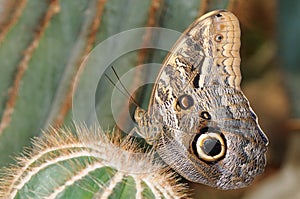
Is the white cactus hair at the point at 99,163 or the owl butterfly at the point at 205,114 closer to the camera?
the white cactus hair at the point at 99,163

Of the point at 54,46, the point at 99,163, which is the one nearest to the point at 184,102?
the point at 99,163

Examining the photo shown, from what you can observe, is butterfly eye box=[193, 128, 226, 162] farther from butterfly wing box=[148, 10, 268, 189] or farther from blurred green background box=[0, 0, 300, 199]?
blurred green background box=[0, 0, 300, 199]

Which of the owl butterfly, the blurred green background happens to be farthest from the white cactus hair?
the blurred green background

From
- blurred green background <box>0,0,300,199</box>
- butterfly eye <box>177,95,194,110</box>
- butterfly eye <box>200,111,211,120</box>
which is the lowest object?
butterfly eye <box>200,111,211,120</box>

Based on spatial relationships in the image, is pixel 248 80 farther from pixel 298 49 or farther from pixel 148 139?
pixel 148 139

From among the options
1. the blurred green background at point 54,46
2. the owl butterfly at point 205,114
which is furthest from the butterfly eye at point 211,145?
the blurred green background at point 54,46

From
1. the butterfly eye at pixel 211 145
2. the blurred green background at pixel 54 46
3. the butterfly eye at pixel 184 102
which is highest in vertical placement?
the blurred green background at pixel 54 46

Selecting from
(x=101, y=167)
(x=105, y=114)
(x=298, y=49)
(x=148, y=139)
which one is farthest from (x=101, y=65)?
(x=298, y=49)

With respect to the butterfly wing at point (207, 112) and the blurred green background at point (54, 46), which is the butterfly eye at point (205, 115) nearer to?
the butterfly wing at point (207, 112)

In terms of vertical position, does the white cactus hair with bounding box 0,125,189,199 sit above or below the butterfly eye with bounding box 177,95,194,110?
below
